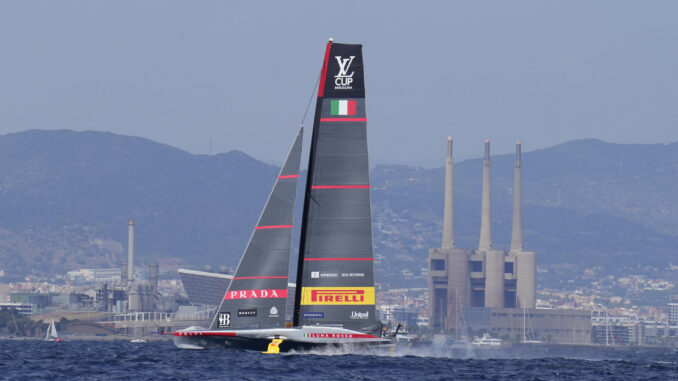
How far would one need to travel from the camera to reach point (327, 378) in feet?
142

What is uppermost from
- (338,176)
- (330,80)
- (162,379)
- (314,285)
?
(330,80)

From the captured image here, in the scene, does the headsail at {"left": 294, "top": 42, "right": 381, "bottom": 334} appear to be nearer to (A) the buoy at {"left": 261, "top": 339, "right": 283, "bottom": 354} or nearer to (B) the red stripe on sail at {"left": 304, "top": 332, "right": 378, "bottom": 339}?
(B) the red stripe on sail at {"left": 304, "top": 332, "right": 378, "bottom": 339}

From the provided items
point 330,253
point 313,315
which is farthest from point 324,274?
point 313,315

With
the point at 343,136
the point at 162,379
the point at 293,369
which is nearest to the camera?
the point at 162,379

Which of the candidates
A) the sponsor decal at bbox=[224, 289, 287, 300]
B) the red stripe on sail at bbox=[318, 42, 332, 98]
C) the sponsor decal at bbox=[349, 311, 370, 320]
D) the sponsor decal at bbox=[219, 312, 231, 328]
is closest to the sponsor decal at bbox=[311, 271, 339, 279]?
the sponsor decal at bbox=[349, 311, 370, 320]

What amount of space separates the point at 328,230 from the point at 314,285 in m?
2.26

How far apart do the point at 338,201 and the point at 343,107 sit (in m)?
3.60

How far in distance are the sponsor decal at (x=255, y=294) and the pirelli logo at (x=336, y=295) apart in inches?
47.5

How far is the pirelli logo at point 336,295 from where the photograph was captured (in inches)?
2048

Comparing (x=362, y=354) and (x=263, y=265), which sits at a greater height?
(x=263, y=265)

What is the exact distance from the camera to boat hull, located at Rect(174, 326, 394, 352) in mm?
51438

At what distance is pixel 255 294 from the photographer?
52938 mm

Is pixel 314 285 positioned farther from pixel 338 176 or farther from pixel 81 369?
pixel 81 369

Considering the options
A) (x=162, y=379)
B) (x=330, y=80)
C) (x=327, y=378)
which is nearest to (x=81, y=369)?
(x=162, y=379)
